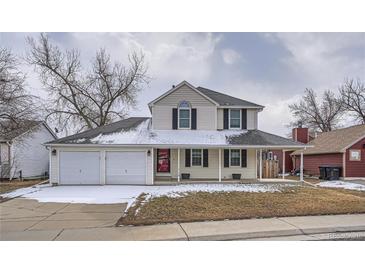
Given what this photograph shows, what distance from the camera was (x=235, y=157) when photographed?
18953 mm

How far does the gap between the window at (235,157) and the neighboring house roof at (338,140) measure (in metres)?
7.62

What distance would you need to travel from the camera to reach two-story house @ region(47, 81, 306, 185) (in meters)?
17.2

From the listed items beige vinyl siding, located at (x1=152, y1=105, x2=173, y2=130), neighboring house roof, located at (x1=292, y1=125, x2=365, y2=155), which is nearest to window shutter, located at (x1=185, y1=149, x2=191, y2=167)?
beige vinyl siding, located at (x1=152, y1=105, x2=173, y2=130)

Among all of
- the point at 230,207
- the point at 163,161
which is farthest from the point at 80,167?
the point at 230,207

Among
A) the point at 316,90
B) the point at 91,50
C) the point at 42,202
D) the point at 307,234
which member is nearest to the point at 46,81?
the point at 91,50

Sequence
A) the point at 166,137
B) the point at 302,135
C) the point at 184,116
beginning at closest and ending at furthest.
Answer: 1. the point at 166,137
2. the point at 184,116
3. the point at 302,135

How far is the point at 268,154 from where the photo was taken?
26500 mm

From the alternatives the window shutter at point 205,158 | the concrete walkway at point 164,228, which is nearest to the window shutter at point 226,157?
the window shutter at point 205,158

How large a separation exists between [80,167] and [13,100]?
532cm

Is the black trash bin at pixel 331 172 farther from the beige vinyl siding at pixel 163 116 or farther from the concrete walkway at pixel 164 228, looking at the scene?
the concrete walkway at pixel 164 228

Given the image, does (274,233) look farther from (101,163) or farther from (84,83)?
(84,83)

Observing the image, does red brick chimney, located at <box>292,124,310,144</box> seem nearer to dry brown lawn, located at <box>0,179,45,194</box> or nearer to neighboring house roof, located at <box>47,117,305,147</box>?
neighboring house roof, located at <box>47,117,305,147</box>

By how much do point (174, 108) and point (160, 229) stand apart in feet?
42.0

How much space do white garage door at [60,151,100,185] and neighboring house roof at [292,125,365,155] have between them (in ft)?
52.6
